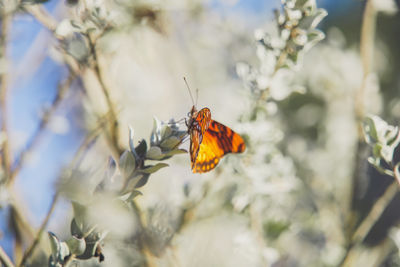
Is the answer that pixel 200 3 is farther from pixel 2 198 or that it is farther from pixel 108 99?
pixel 2 198

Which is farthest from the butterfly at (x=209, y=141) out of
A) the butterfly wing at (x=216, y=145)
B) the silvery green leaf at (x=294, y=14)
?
the silvery green leaf at (x=294, y=14)

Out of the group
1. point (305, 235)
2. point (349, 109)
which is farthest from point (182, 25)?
point (305, 235)

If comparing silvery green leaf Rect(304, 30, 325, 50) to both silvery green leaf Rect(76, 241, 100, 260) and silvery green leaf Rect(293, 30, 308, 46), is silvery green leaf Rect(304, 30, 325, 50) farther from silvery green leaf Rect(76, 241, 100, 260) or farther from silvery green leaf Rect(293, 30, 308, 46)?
silvery green leaf Rect(76, 241, 100, 260)

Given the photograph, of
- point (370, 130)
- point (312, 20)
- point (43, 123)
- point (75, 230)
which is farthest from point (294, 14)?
point (43, 123)

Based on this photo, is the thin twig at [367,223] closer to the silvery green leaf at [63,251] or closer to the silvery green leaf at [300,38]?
the silvery green leaf at [300,38]

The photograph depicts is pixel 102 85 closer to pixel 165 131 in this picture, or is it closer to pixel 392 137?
pixel 165 131
